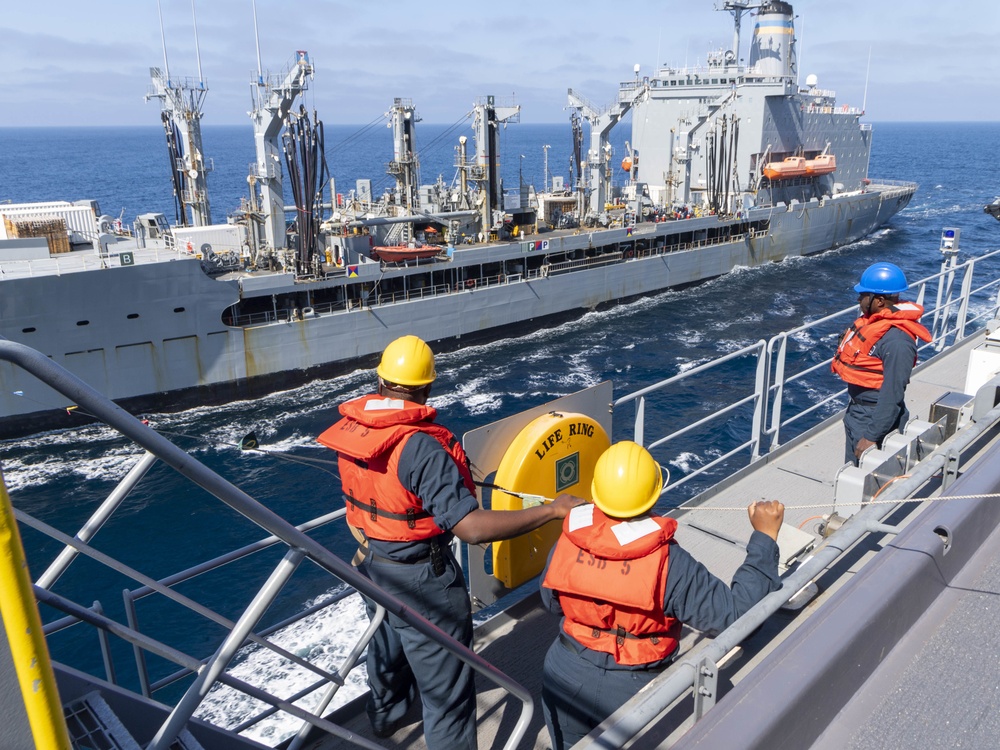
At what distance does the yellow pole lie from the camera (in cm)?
81

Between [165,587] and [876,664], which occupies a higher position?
[165,587]

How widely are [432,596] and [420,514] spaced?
388mm

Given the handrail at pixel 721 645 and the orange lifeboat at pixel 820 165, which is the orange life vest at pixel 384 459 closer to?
the handrail at pixel 721 645

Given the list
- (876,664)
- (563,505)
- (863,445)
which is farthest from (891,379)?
(876,664)

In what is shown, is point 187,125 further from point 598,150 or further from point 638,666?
point 638,666

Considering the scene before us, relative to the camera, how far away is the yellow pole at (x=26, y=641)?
81 cm

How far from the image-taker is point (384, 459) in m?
2.80

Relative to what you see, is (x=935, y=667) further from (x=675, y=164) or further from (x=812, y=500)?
(x=675, y=164)

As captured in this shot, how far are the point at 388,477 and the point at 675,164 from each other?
3897 centimetres

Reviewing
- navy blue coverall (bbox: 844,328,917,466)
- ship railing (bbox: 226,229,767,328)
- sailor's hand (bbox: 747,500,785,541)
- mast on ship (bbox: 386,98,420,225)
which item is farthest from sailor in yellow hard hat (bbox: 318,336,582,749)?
mast on ship (bbox: 386,98,420,225)

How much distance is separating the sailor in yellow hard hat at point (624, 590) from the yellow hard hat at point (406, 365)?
85 centimetres

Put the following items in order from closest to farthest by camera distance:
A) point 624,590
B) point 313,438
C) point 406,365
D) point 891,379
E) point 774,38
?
point 624,590, point 406,365, point 891,379, point 313,438, point 774,38

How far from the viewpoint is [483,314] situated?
82.3ft

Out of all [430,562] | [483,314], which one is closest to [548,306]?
[483,314]
